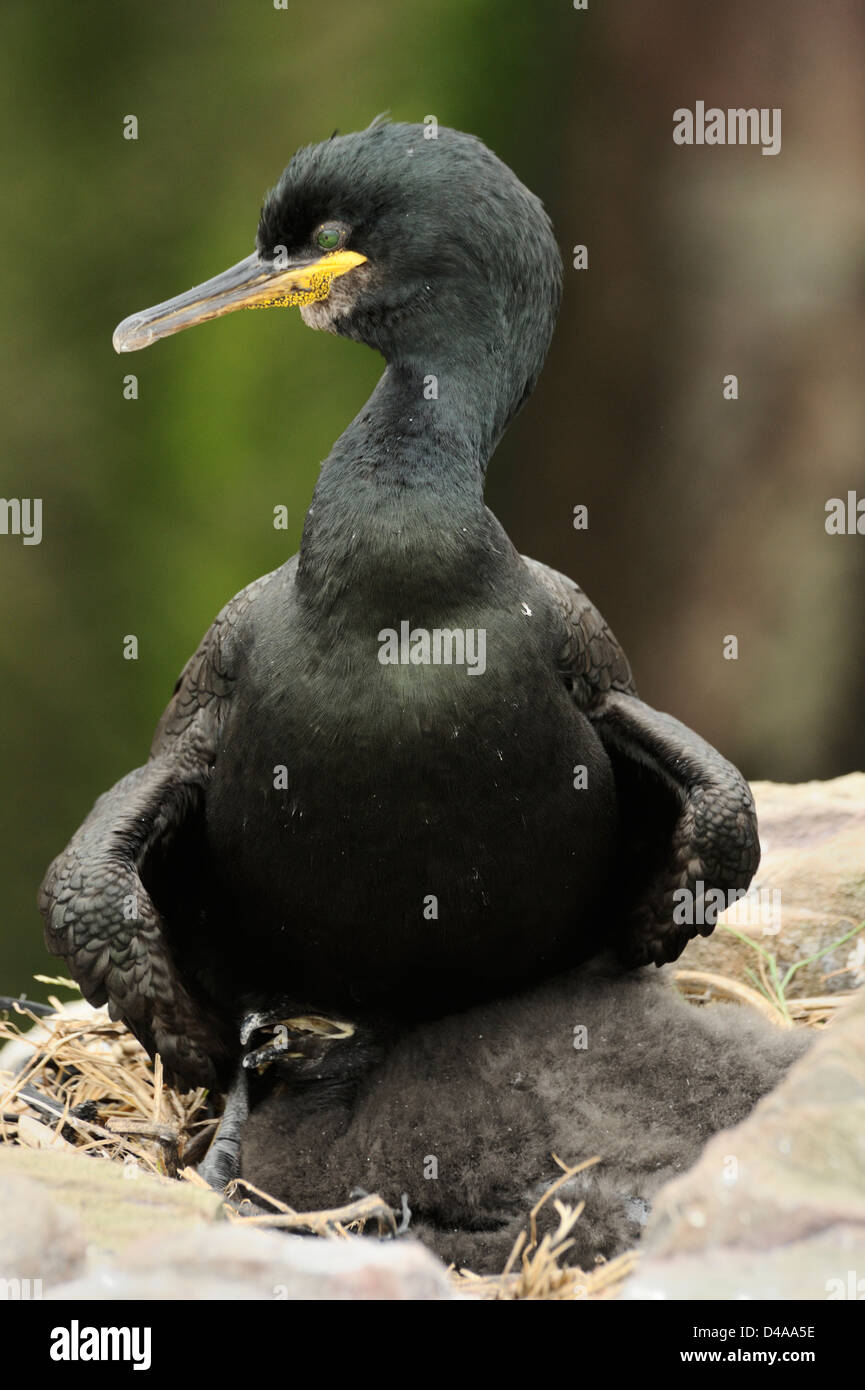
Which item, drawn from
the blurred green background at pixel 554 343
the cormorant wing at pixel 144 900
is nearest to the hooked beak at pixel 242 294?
the cormorant wing at pixel 144 900

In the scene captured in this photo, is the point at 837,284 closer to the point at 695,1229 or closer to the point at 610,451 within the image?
the point at 610,451

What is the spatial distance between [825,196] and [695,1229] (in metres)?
4.35

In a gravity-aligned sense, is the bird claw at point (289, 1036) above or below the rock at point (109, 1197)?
below

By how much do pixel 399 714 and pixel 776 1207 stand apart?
4.68 ft

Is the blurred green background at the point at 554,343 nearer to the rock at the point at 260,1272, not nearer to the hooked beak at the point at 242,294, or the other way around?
the hooked beak at the point at 242,294

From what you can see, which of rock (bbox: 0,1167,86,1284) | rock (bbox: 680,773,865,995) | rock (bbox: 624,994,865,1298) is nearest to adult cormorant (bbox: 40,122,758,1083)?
rock (bbox: 680,773,865,995)

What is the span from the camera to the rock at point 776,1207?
1.73 metres

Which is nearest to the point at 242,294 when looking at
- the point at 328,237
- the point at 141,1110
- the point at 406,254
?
the point at 328,237

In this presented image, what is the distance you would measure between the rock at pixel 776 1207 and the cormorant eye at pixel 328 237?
196 cm

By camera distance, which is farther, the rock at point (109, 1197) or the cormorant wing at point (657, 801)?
the cormorant wing at point (657, 801)

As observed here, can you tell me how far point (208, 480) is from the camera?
5789mm

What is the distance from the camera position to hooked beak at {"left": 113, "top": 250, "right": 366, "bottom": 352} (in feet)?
10.3

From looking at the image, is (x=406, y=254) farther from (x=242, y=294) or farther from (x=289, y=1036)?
Answer: (x=289, y=1036)

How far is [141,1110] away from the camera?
362 cm
